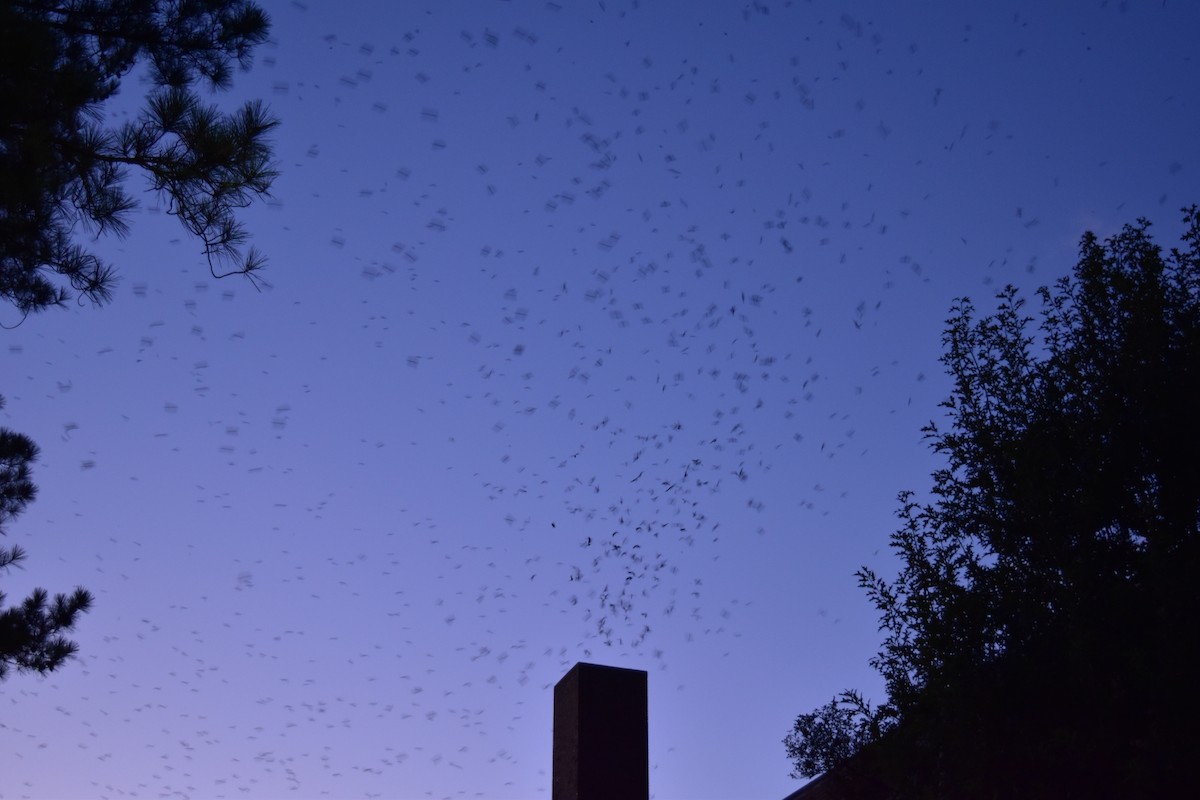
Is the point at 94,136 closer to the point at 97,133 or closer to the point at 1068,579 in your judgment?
the point at 97,133

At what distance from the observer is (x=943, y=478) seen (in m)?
10.8

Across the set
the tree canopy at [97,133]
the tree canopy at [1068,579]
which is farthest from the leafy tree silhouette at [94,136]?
the tree canopy at [1068,579]

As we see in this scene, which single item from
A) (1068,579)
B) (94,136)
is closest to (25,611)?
(94,136)

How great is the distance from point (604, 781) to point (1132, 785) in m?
4.44

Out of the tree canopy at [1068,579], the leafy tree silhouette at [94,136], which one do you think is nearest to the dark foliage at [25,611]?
the leafy tree silhouette at [94,136]

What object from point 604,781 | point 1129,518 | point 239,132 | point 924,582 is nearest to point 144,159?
point 239,132

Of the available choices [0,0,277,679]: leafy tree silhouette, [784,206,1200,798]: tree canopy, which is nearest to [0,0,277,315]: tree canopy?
[0,0,277,679]: leafy tree silhouette

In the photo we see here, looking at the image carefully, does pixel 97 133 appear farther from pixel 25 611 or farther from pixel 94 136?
pixel 25 611

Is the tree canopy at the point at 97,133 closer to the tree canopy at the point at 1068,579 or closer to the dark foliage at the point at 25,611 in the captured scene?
the dark foliage at the point at 25,611

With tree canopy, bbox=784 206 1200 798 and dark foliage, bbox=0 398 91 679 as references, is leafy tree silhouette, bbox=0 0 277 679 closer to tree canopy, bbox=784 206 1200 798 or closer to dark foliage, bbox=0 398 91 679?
dark foliage, bbox=0 398 91 679

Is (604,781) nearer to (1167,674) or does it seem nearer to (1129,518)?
(1167,674)

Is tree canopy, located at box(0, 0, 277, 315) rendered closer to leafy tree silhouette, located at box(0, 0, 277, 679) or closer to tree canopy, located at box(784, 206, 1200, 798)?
leafy tree silhouette, located at box(0, 0, 277, 679)

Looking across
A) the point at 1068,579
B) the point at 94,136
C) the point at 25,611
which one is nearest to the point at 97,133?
the point at 94,136

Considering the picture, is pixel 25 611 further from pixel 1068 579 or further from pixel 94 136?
pixel 1068 579
